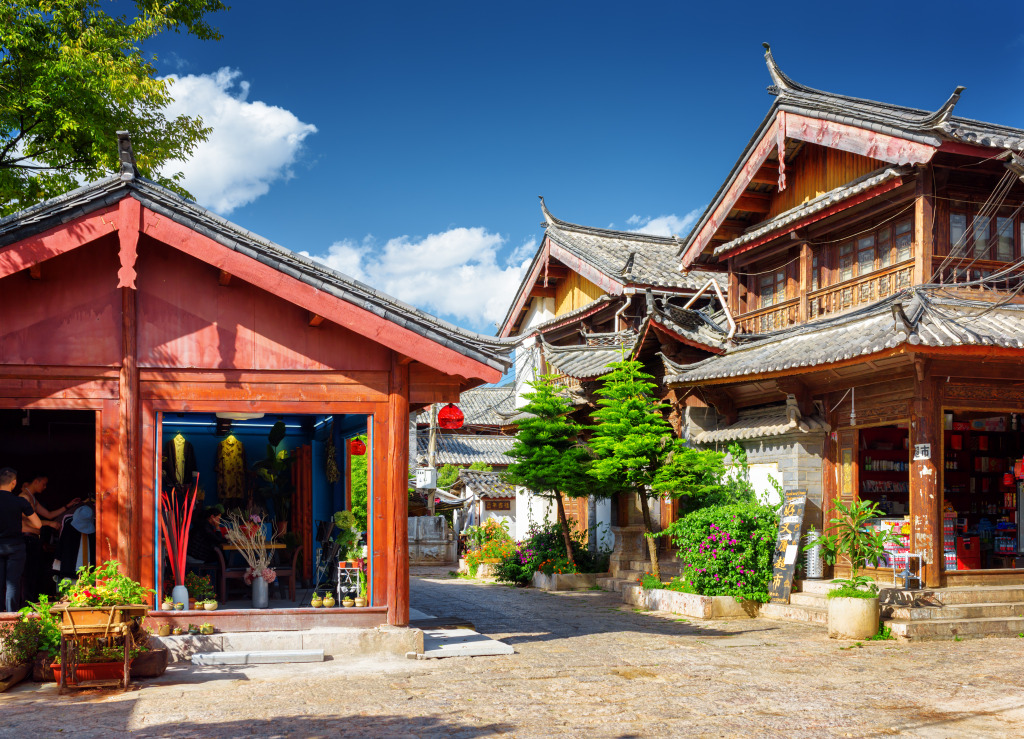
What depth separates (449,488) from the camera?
34938 millimetres

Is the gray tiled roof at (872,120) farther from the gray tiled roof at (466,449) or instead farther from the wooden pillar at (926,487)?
the gray tiled roof at (466,449)

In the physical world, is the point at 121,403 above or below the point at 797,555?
above

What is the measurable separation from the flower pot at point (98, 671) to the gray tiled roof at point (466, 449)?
2861 cm

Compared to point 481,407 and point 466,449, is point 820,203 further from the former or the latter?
point 481,407

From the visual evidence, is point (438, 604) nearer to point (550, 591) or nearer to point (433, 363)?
point (550, 591)

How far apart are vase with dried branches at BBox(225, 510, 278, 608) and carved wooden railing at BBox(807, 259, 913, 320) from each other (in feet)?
32.3

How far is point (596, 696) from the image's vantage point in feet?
27.1

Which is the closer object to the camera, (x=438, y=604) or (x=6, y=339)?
(x=6, y=339)

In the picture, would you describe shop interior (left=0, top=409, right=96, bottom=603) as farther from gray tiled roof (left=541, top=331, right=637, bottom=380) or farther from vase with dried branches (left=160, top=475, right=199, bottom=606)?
gray tiled roof (left=541, top=331, right=637, bottom=380)

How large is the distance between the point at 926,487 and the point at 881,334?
2.26 metres

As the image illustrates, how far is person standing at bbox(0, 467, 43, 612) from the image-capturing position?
9.71 m

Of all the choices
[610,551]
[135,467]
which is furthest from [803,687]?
[610,551]

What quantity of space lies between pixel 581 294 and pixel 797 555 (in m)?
12.7

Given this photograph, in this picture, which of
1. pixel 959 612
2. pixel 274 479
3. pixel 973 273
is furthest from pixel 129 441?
pixel 973 273
